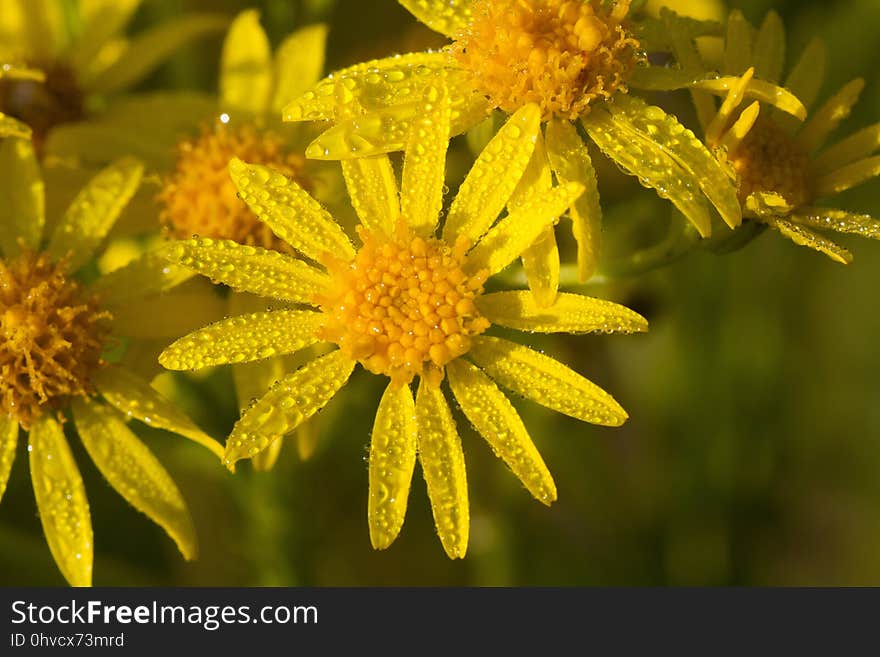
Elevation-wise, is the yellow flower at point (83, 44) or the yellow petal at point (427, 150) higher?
the yellow flower at point (83, 44)

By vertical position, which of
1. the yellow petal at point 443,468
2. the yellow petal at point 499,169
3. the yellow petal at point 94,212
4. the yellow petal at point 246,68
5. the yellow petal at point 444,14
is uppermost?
the yellow petal at point 246,68

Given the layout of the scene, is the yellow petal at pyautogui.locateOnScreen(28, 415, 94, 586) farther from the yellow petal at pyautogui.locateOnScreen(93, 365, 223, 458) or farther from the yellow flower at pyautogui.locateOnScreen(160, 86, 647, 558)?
the yellow flower at pyautogui.locateOnScreen(160, 86, 647, 558)

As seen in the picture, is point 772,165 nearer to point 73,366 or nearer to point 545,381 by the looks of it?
point 545,381

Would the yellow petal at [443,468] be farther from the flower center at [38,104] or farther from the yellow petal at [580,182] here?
the flower center at [38,104]

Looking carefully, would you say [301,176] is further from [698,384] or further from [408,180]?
[698,384]

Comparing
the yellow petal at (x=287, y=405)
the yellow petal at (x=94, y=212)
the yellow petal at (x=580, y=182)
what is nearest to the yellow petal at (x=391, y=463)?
the yellow petal at (x=287, y=405)

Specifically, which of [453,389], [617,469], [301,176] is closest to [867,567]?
[617,469]
